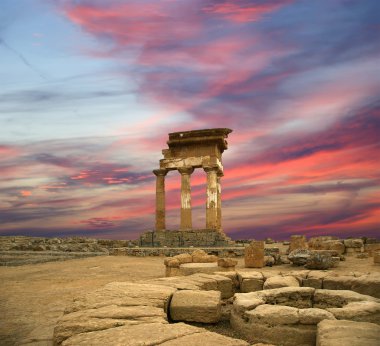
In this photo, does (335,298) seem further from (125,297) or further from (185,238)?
(185,238)

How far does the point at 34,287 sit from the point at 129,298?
495cm

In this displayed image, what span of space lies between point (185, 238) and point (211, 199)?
2.97m

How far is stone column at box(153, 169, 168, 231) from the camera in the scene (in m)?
24.7

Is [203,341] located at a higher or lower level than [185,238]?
lower

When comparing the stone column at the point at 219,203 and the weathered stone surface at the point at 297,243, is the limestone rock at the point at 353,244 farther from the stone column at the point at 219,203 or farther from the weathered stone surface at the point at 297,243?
the stone column at the point at 219,203

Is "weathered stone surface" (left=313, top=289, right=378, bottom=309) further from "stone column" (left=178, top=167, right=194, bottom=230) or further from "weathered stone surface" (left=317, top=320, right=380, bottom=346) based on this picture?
"stone column" (left=178, top=167, right=194, bottom=230)

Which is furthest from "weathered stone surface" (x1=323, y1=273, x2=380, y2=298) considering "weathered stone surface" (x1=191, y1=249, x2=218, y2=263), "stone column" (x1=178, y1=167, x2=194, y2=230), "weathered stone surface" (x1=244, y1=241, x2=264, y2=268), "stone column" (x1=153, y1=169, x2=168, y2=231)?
"stone column" (x1=153, y1=169, x2=168, y2=231)

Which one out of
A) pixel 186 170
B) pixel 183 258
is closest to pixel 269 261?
pixel 183 258

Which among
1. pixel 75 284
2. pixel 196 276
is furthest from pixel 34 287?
pixel 196 276

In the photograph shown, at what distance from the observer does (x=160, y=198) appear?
982 inches

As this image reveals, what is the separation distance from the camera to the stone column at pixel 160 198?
24.7 meters

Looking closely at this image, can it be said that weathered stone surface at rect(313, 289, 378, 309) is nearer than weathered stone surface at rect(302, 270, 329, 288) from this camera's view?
Yes

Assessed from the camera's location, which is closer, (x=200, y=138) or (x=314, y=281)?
(x=314, y=281)

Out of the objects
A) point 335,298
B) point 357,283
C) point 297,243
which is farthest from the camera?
point 297,243
